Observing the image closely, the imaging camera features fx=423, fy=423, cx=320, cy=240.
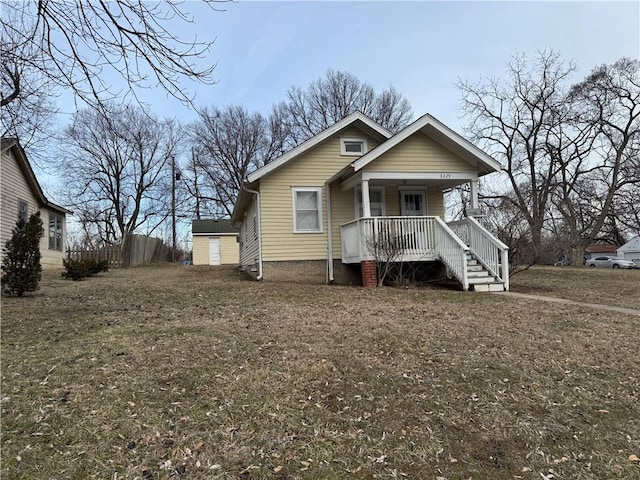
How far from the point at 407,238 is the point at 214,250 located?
22.9 m

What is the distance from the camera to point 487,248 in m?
11.2

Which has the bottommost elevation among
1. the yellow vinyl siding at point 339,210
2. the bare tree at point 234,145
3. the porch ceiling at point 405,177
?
the yellow vinyl siding at point 339,210

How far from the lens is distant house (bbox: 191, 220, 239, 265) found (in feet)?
104

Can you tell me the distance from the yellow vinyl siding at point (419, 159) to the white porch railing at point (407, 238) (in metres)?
1.50

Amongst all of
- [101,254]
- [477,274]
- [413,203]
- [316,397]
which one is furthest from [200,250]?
[316,397]

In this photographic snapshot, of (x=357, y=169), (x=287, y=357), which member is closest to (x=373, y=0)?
(x=357, y=169)

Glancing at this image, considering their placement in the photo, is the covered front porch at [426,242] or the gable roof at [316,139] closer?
the covered front porch at [426,242]

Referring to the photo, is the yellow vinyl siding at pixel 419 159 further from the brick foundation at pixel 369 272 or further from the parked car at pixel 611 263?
the parked car at pixel 611 263

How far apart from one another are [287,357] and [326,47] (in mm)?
7753

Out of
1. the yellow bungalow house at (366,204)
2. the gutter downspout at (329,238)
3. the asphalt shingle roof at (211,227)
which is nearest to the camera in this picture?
the yellow bungalow house at (366,204)

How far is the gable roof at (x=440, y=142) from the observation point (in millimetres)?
11469

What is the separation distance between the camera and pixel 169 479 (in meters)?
2.69

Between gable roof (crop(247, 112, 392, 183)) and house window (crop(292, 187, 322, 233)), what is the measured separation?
1.07 m

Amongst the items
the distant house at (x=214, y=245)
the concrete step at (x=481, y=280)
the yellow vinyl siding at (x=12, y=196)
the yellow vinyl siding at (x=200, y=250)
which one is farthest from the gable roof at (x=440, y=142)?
the yellow vinyl siding at (x=200, y=250)
